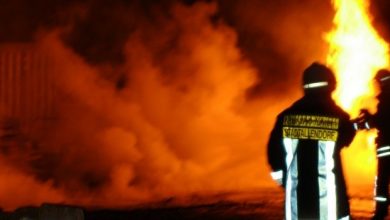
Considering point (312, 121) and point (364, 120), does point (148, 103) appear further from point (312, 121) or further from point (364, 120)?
point (312, 121)

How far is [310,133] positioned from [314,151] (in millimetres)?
119

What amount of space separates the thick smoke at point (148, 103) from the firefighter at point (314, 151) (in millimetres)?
5437

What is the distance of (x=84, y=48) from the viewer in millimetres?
11141

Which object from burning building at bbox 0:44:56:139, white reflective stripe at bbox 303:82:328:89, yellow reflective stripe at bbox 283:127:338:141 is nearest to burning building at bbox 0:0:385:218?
burning building at bbox 0:44:56:139

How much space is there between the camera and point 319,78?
13.6 ft

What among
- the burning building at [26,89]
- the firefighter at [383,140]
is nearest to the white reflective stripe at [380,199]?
the firefighter at [383,140]

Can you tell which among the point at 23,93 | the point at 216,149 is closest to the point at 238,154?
the point at 216,149

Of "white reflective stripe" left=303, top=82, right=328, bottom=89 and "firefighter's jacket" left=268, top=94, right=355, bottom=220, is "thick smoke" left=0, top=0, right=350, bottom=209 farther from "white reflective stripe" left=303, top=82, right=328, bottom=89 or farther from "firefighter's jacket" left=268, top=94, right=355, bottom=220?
"white reflective stripe" left=303, top=82, right=328, bottom=89

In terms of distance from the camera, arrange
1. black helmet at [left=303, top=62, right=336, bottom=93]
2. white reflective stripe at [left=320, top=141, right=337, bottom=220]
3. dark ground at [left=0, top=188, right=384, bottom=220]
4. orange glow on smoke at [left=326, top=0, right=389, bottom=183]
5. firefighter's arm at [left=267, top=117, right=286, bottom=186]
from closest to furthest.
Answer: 1. white reflective stripe at [left=320, top=141, right=337, bottom=220]
2. black helmet at [left=303, top=62, right=336, bottom=93]
3. firefighter's arm at [left=267, top=117, right=286, bottom=186]
4. dark ground at [left=0, top=188, right=384, bottom=220]
5. orange glow on smoke at [left=326, top=0, right=389, bottom=183]

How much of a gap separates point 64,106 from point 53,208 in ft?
19.7

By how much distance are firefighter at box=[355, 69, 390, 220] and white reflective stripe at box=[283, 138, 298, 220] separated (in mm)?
3031

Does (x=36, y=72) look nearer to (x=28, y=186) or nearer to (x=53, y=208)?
(x=28, y=186)

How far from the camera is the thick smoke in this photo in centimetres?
1009

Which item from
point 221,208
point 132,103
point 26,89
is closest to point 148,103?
point 132,103
